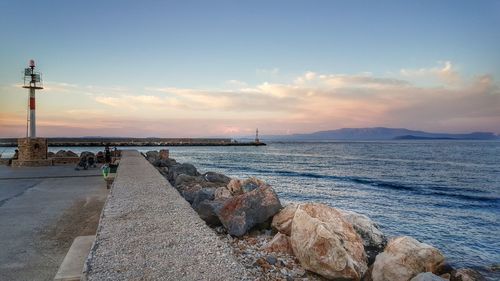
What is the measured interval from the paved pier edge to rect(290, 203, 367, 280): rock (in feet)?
6.09

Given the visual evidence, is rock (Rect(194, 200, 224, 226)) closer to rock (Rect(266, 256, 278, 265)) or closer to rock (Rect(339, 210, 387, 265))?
rock (Rect(266, 256, 278, 265))

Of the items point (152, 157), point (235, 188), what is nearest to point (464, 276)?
Answer: point (235, 188)

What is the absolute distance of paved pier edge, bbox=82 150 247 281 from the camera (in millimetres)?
3574

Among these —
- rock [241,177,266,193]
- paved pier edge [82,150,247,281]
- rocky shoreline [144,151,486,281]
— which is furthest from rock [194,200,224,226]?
rock [241,177,266,193]

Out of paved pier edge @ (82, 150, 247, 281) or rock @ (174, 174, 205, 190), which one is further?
rock @ (174, 174, 205, 190)

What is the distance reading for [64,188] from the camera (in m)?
11.8

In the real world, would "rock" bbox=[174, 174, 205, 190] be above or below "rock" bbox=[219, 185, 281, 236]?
below

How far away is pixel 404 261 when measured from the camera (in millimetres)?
5824

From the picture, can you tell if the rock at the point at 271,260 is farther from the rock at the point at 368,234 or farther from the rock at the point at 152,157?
the rock at the point at 152,157

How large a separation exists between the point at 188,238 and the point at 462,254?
7687mm

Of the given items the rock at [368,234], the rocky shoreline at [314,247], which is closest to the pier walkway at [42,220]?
the rocky shoreline at [314,247]

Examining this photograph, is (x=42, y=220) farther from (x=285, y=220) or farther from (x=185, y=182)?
(x=185, y=182)

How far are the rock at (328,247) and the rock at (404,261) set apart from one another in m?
0.36

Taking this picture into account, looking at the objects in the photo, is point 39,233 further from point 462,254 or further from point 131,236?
point 462,254
